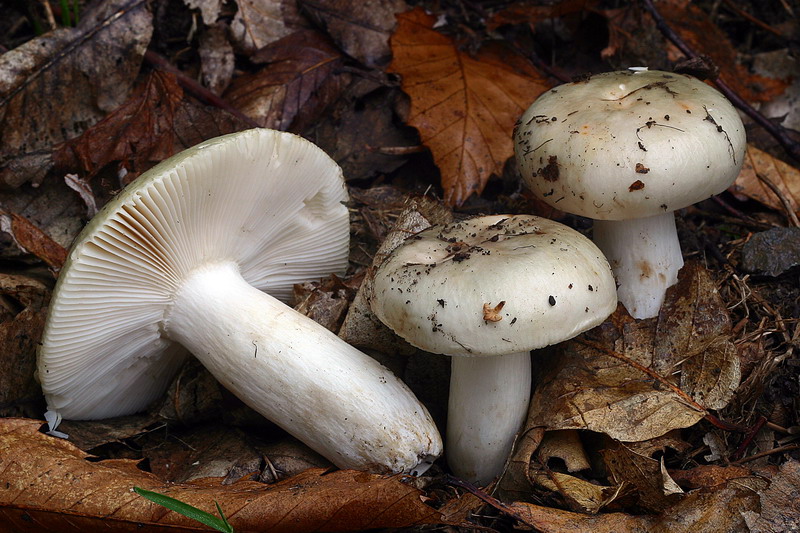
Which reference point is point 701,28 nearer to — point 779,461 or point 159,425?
point 779,461

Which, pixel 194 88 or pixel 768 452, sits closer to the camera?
pixel 768 452

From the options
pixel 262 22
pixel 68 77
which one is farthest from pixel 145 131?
pixel 262 22

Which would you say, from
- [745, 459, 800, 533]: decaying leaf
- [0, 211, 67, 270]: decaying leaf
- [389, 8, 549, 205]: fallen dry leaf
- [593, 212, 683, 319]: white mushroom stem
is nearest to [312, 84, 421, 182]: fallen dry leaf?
[389, 8, 549, 205]: fallen dry leaf

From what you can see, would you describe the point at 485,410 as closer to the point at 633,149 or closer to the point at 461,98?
the point at 633,149

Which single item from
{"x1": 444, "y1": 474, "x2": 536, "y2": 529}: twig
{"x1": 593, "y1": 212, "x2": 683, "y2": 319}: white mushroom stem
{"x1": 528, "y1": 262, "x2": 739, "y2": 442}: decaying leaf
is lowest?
{"x1": 528, "y1": 262, "x2": 739, "y2": 442}: decaying leaf

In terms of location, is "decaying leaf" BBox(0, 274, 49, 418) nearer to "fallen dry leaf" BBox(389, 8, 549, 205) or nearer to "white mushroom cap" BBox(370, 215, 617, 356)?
"white mushroom cap" BBox(370, 215, 617, 356)

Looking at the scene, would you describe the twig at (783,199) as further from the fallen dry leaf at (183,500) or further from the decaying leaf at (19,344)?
the decaying leaf at (19,344)
